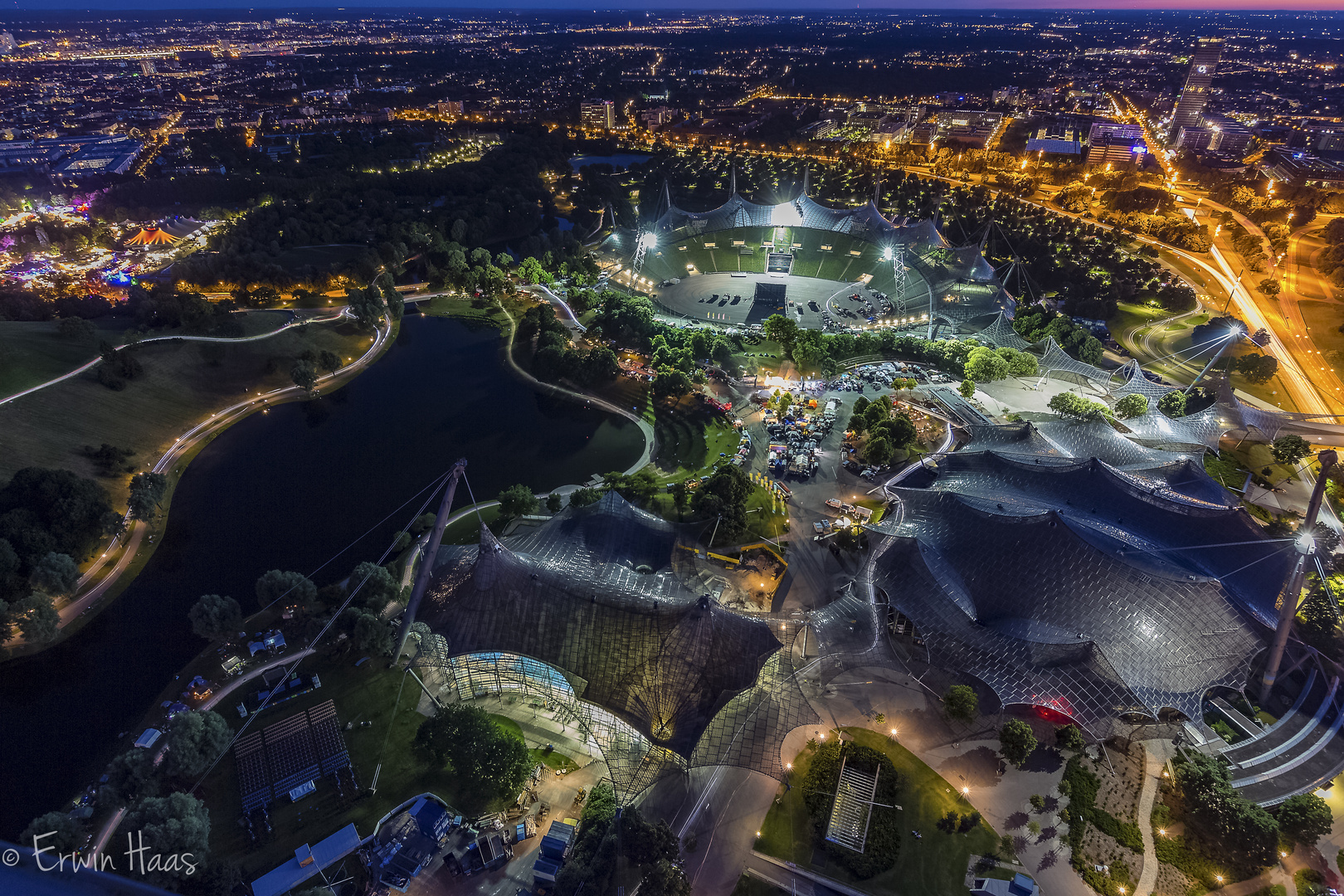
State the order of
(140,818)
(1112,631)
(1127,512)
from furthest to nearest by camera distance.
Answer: (1127,512) < (1112,631) < (140,818)

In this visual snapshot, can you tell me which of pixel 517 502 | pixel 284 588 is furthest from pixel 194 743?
pixel 517 502

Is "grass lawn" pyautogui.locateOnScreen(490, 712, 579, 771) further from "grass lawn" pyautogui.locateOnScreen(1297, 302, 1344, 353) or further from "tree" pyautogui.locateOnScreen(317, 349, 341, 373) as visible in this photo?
"grass lawn" pyautogui.locateOnScreen(1297, 302, 1344, 353)

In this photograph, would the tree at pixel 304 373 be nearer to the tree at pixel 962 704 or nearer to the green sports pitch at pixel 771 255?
the green sports pitch at pixel 771 255

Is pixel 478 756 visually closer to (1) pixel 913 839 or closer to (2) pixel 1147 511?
(1) pixel 913 839

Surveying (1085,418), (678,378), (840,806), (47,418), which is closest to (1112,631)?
(840,806)

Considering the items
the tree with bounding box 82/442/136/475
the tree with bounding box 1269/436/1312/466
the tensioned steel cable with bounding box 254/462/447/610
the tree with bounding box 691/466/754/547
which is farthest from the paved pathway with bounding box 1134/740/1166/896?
the tree with bounding box 82/442/136/475

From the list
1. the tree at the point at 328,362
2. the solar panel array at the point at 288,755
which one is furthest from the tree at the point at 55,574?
the tree at the point at 328,362

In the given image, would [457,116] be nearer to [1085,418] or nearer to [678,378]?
[678,378]
